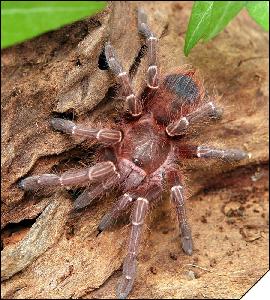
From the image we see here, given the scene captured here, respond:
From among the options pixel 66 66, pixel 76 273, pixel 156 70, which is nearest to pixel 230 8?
pixel 66 66

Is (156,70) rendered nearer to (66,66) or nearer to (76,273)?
(66,66)

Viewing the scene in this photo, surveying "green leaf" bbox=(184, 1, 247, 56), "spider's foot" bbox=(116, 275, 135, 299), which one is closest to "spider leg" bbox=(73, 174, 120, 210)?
"spider's foot" bbox=(116, 275, 135, 299)

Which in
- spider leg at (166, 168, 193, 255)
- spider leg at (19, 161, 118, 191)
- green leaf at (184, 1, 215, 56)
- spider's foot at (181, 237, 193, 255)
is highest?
green leaf at (184, 1, 215, 56)

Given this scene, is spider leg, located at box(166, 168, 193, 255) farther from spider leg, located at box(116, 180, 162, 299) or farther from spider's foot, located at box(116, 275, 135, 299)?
spider's foot, located at box(116, 275, 135, 299)

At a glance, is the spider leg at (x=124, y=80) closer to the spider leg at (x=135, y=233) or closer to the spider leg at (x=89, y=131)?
the spider leg at (x=89, y=131)

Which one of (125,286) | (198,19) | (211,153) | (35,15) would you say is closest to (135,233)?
(125,286)

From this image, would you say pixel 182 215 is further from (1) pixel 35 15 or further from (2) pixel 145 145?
(1) pixel 35 15

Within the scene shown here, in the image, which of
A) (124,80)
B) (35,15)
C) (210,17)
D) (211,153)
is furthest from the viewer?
(211,153)

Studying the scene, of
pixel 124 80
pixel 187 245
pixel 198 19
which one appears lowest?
pixel 187 245
